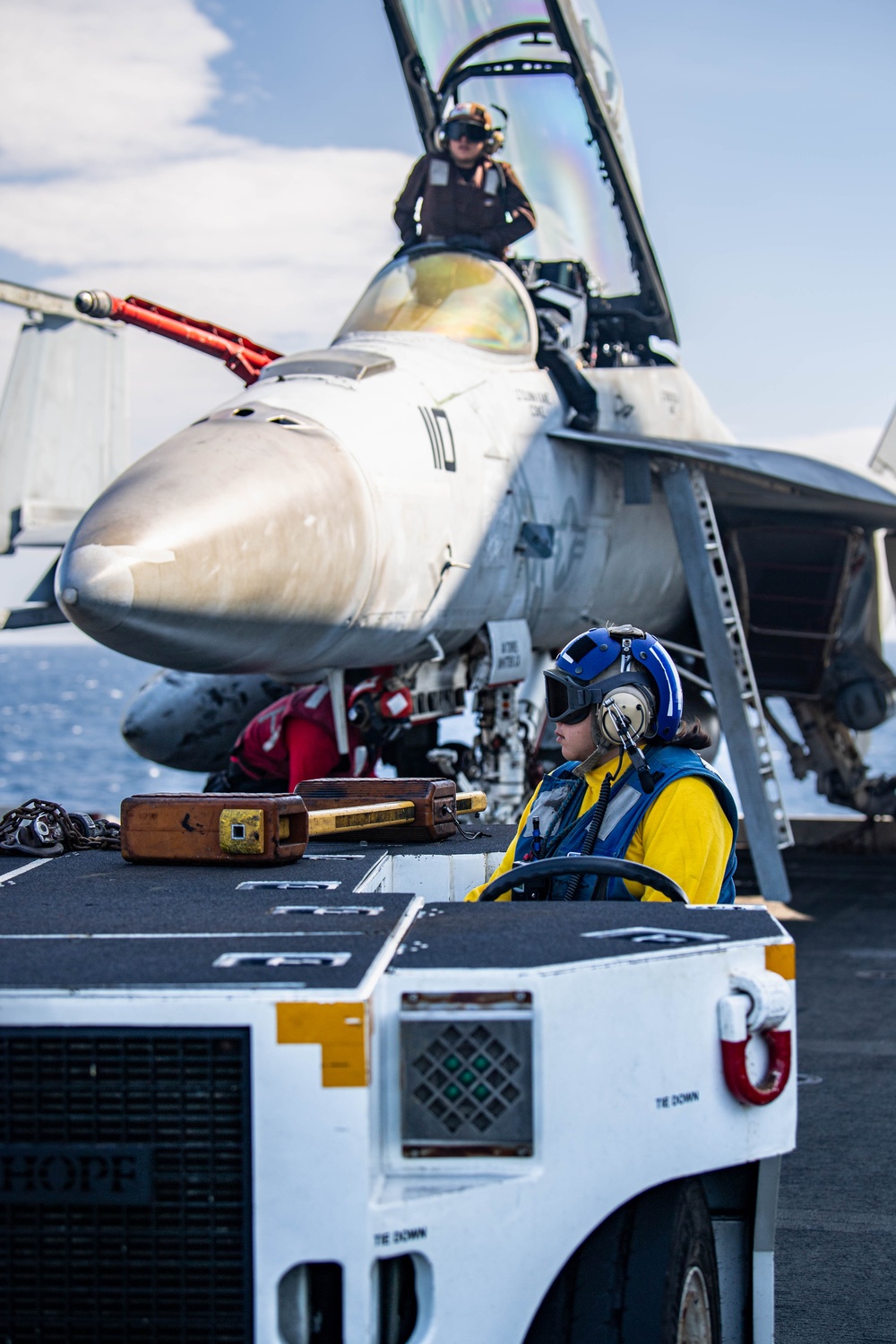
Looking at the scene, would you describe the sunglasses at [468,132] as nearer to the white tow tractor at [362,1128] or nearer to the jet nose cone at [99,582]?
the jet nose cone at [99,582]

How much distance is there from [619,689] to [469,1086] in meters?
1.47

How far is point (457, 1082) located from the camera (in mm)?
2418

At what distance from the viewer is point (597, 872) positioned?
3266 millimetres

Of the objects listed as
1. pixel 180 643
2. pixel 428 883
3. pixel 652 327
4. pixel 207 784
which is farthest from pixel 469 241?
pixel 428 883

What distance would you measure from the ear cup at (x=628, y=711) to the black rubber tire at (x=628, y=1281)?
46.7 inches

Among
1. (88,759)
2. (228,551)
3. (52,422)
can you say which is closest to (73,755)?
(88,759)

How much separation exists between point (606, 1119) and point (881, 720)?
11483mm

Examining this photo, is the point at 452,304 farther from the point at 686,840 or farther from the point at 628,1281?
the point at 628,1281

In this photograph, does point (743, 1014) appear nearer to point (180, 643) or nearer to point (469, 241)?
point (180, 643)

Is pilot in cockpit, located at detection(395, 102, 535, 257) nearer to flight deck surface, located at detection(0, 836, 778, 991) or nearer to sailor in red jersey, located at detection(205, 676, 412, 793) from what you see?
sailor in red jersey, located at detection(205, 676, 412, 793)

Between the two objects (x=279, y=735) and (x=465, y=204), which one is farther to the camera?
(x=465, y=204)

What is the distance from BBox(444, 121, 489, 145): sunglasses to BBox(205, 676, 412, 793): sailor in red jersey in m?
3.87

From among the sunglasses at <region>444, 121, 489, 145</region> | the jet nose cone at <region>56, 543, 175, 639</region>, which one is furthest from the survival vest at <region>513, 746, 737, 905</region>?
the sunglasses at <region>444, 121, 489, 145</region>

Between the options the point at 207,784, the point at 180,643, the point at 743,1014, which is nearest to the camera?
the point at 743,1014
